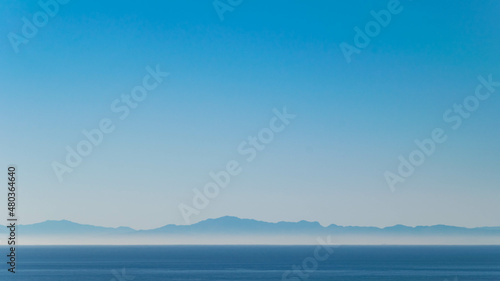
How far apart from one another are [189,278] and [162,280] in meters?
8.00

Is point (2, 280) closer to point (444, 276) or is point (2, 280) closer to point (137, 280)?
point (137, 280)

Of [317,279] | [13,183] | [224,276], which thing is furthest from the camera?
[224,276]

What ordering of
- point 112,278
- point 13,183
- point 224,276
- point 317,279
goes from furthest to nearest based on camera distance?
point 224,276 < point 112,278 < point 317,279 < point 13,183

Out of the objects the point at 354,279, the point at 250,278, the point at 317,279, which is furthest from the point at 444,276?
the point at 250,278

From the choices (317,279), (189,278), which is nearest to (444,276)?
(317,279)

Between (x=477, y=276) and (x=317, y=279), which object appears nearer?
(x=317, y=279)

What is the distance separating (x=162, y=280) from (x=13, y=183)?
2813 inches

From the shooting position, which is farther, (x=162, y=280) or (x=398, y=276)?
(x=398, y=276)

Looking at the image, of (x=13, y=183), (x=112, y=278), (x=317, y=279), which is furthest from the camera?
(x=112, y=278)

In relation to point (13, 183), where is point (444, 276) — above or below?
below

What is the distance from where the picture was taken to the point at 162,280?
112 m

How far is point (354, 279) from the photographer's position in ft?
376

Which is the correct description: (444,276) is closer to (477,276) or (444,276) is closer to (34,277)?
(477,276)

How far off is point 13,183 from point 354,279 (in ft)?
276
